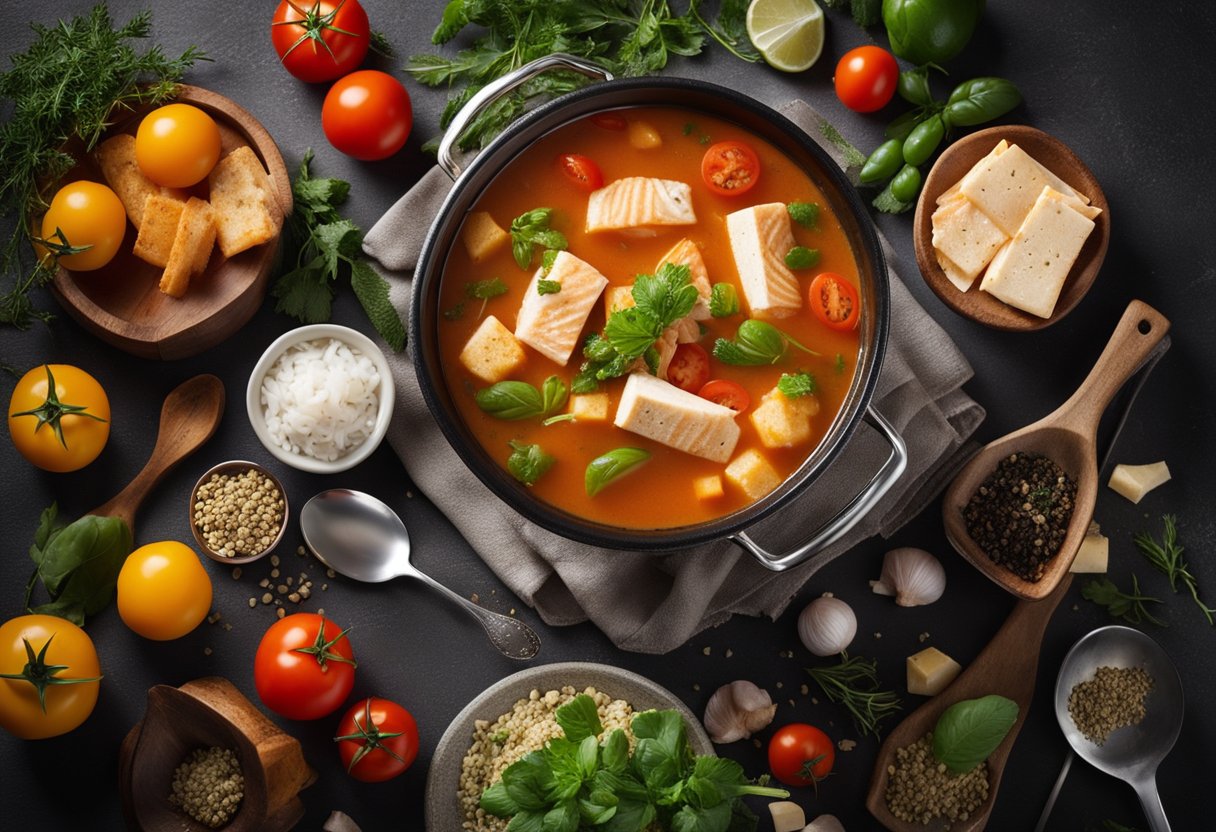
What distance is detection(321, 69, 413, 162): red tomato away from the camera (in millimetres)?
3682

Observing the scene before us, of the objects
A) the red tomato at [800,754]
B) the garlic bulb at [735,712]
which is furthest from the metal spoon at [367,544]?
the red tomato at [800,754]

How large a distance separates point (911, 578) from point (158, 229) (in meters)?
3.11

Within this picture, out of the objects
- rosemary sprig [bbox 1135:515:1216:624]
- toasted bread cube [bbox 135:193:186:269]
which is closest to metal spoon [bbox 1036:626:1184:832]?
rosemary sprig [bbox 1135:515:1216:624]

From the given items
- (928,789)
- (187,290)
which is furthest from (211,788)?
(928,789)

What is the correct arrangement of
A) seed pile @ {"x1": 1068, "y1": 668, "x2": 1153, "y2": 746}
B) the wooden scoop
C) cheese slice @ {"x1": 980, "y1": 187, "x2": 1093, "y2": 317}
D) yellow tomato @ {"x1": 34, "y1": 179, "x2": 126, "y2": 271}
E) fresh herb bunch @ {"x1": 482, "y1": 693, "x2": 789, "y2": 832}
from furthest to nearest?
seed pile @ {"x1": 1068, "y1": 668, "x2": 1153, "y2": 746} → the wooden scoop → cheese slice @ {"x1": 980, "y1": 187, "x2": 1093, "y2": 317} → yellow tomato @ {"x1": 34, "y1": 179, "x2": 126, "y2": 271} → fresh herb bunch @ {"x1": 482, "y1": 693, "x2": 789, "y2": 832}

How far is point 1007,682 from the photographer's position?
3.85 m

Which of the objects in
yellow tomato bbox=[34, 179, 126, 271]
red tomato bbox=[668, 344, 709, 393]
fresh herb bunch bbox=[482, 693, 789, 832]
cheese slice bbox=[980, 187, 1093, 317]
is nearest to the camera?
fresh herb bunch bbox=[482, 693, 789, 832]

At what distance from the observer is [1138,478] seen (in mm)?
3885

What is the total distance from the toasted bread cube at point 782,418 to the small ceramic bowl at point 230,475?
182 centimetres

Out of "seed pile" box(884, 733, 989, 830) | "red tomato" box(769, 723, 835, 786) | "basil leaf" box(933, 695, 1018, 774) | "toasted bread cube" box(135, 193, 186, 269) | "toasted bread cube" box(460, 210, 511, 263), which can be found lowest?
"seed pile" box(884, 733, 989, 830)

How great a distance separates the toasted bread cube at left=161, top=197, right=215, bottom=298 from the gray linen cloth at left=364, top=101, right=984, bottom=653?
58 centimetres

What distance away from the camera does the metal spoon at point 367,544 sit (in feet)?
12.2

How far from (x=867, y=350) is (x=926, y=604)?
1186 mm

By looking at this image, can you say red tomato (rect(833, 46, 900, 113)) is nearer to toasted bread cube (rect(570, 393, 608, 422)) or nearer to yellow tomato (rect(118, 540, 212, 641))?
toasted bread cube (rect(570, 393, 608, 422))
